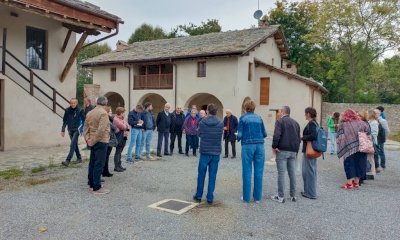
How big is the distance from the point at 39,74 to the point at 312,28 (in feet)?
85.9

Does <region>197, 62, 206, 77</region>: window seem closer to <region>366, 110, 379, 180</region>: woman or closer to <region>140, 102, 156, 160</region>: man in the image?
<region>140, 102, 156, 160</region>: man

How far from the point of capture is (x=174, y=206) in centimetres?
544

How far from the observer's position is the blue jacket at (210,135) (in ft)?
18.5

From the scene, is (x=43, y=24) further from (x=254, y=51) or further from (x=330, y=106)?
(x=330, y=106)

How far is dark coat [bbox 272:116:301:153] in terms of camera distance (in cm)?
588

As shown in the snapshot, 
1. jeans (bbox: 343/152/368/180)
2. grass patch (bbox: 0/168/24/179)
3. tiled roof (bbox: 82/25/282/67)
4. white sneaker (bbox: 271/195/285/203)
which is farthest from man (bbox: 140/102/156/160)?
tiled roof (bbox: 82/25/282/67)

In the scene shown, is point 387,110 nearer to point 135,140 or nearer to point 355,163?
point 355,163

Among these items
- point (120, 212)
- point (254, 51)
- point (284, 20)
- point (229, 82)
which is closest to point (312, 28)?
point (284, 20)

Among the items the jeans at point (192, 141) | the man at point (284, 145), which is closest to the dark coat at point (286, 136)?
the man at point (284, 145)

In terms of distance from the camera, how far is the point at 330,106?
25.0m

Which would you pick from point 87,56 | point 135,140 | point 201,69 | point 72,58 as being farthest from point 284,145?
point 87,56

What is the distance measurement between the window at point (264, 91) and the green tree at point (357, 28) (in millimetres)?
10666

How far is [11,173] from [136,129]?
3288 mm

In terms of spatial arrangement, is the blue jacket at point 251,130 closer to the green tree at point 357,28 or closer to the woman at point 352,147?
the woman at point 352,147
